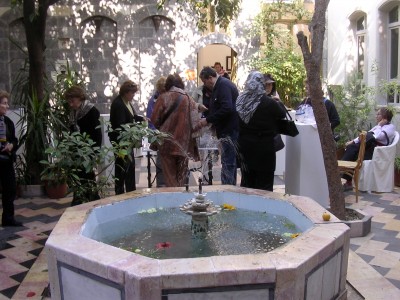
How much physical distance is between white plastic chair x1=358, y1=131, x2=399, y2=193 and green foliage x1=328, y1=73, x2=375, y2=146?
1.67 metres

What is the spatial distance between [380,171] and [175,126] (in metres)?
3.23

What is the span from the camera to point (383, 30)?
944 centimetres

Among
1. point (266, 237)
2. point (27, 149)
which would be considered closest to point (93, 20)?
point (27, 149)

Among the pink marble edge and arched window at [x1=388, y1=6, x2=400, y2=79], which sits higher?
arched window at [x1=388, y1=6, x2=400, y2=79]

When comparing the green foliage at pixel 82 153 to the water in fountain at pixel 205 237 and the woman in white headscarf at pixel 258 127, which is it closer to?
the water in fountain at pixel 205 237

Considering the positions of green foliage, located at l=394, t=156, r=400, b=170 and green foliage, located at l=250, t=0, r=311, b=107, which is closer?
green foliage, located at l=394, t=156, r=400, b=170

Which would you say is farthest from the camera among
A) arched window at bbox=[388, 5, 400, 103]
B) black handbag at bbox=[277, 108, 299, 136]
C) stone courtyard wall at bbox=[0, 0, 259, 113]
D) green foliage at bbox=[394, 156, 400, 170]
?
stone courtyard wall at bbox=[0, 0, 259, 113]

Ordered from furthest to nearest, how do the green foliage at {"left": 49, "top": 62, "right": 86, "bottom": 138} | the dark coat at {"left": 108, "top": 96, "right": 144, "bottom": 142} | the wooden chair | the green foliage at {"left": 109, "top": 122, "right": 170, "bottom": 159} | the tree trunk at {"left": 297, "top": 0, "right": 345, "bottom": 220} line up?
1. the green foliage at {"left": 49, "top": 62, "right": 86, "bottom": 138}
2. the wooden chair
3. the dark coat at {"left": 108, "top": 96, "right": 144, "bottom": 142}
4. the tree trunk at {"left": 297, "top": 0, "right": 345, "bottom": 220}
5. the green foliage at {"left": 109, "top": 122, "right": 170, "bottom": 159}

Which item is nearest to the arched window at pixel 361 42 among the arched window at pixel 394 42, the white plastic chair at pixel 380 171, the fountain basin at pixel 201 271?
the arched window at pixel 394 42

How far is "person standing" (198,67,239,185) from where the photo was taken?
5.87m

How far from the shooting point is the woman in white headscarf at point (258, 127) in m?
5.11

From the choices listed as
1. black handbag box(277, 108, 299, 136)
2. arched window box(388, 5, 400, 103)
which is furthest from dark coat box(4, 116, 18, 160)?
arched window box(388, 5, 400, 103)

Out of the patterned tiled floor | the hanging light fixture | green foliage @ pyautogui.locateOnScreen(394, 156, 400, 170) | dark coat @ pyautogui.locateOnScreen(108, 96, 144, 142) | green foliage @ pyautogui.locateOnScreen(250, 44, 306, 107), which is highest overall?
the hanging light fixture

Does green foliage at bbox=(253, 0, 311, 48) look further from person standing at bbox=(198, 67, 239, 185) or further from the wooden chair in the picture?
person standing at bbox=(198, 67, 239, 185)
